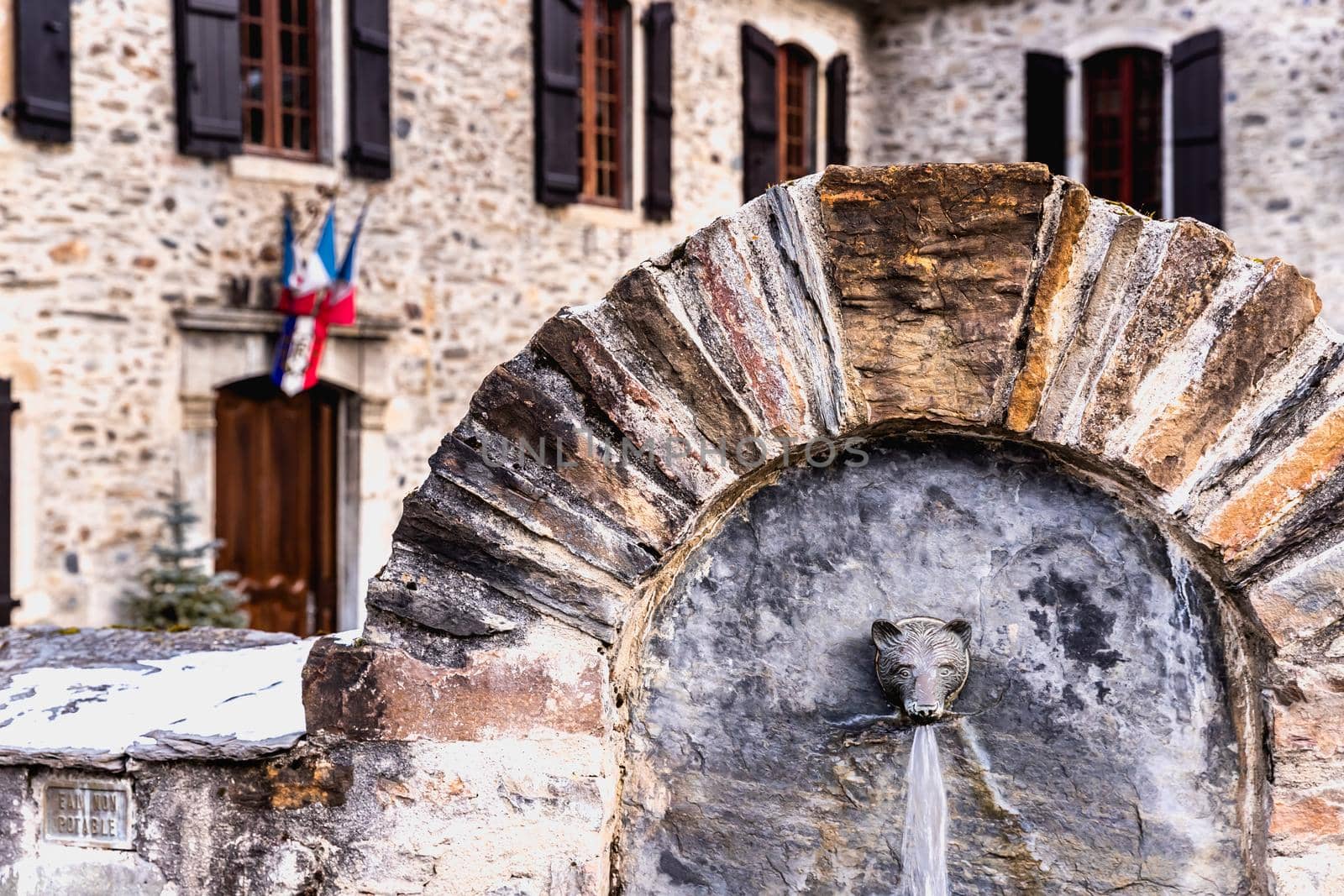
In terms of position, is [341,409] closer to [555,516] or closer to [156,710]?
[156,710]

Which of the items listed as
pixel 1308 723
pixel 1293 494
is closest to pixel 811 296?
pixel 1293 494

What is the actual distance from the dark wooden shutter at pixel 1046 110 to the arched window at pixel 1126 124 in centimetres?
27

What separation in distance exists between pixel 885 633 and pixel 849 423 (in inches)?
15.1

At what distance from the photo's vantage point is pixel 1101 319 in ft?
7.75

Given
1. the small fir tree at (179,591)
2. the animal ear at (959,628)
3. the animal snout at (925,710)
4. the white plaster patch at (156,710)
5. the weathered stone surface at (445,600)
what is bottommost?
the small fir tree at (179,591)

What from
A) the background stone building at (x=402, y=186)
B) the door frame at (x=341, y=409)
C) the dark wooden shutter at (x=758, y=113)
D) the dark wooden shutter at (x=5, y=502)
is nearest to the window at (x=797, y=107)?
the background stone building at (x=402, y=186)

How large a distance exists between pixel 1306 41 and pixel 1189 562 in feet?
39.1

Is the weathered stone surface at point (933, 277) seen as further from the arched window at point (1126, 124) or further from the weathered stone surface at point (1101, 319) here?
the arched window at point (1126, 124)

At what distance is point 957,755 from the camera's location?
254 cm

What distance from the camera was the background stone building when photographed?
870cm

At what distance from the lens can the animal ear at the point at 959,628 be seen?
Answer: 249 centimetres

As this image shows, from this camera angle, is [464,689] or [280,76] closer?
[464,689]

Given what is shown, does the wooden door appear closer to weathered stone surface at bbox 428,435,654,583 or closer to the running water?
weathered stone surface at bbox 428,435,654,583

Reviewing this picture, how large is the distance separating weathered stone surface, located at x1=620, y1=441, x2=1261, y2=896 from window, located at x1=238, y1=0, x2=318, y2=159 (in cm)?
802
